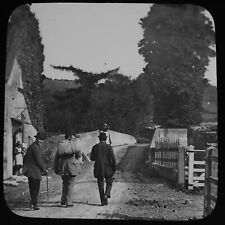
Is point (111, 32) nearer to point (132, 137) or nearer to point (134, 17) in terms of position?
point (134, 17)

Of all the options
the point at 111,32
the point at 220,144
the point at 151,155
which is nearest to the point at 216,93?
the point at 220,144

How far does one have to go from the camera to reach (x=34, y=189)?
262cm

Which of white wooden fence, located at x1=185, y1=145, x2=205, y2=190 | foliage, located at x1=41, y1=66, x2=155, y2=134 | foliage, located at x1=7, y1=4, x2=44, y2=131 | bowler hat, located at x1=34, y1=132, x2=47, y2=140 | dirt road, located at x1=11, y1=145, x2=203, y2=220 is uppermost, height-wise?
foliage, located at x1=7, y1=4, x2=44, y2=131

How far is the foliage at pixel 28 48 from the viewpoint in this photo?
2580mm

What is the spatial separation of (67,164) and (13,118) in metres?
0.39

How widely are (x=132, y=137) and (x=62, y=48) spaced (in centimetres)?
61

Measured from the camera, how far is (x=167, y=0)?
2619 millimetres

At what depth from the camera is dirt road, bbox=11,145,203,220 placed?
2.60 m

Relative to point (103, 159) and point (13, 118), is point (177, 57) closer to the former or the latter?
point (103, 159)

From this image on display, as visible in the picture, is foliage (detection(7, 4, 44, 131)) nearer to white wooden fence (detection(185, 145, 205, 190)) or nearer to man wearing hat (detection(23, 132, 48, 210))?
man wearing hat (detection(23, 132, 48, 210))

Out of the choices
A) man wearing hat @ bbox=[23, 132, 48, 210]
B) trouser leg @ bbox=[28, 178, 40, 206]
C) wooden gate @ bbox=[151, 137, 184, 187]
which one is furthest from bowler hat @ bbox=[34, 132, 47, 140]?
wooden gate @ bbox=[151, 137, 184, 187]

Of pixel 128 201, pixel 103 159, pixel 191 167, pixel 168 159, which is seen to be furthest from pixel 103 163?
pixel 191 167

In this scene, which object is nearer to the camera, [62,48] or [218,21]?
[62,48]

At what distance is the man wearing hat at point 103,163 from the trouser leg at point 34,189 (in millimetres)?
324
